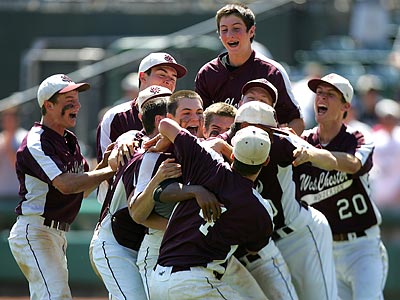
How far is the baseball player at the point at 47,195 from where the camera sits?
8039mm

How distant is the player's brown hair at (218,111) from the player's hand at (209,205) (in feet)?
3.43

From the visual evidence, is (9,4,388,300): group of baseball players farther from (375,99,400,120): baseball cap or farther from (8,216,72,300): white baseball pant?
(375,99,400,120): baseball cap

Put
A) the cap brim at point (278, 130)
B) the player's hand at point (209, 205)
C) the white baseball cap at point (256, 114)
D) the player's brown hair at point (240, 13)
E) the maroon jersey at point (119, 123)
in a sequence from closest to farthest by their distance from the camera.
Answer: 1. the player's hand at point (209, 205)
2. the white baseball cap at point (256, 114)
3. the cap brim at point (278, 130)
4. the player's brown hair at point (240, 13)
5. the maroon jersey at point (119, 123)

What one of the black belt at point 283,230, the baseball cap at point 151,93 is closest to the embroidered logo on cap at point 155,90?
the baseball cap at point 151,93

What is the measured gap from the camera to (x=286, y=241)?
298 inches

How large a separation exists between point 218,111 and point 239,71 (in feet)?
1.99

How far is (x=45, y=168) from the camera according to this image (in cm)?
791

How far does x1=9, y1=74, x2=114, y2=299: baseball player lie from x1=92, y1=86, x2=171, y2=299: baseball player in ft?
2.61

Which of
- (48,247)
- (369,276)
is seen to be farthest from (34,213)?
(369,276)

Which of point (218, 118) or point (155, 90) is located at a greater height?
point (155, 90)

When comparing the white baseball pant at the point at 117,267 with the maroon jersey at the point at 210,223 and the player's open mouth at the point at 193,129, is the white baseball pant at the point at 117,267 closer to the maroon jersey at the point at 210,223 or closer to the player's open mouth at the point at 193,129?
the maroon jersey at the point at 210,223

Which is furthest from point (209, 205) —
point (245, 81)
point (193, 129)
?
point (245, 81)

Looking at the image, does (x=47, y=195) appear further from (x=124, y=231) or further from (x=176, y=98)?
(x=176, y=98)

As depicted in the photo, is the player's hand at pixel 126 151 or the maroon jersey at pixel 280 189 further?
the maroon jersey at pixel 280 189
